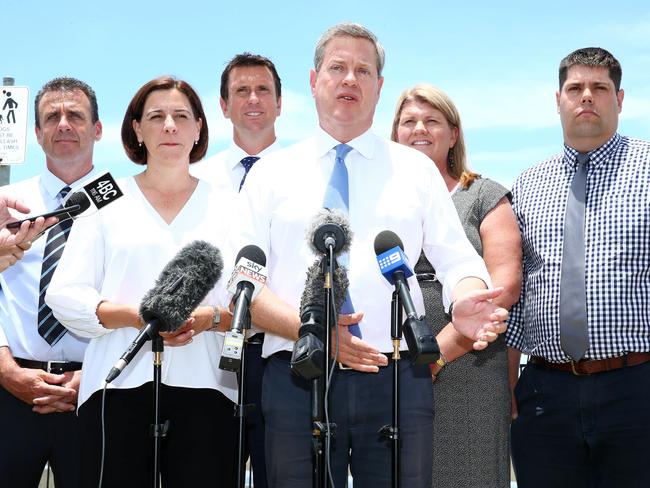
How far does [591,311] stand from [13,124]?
27.6 feet

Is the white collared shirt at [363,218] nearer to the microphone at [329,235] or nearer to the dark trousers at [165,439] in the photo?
the microphone at [329,235]

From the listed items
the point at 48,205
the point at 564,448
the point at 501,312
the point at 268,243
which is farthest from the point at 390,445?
the point at 48,205

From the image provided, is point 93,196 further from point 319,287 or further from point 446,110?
point 446,110

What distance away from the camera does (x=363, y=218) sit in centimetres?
353

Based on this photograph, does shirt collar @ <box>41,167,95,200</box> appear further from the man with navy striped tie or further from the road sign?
the road sign

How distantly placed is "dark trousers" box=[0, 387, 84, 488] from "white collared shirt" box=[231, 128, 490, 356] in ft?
4.68

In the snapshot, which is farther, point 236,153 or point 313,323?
point 236,153

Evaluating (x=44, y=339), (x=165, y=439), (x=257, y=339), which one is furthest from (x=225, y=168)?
(x=165, y=439)

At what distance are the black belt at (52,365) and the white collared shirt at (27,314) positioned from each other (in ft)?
0.11

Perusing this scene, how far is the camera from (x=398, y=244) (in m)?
2.94

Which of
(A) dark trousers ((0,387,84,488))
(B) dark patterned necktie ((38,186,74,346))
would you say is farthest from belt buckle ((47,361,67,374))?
(A) dark trousers ((0,387,84,488))

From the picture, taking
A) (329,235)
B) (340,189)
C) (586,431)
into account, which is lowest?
(586,431)

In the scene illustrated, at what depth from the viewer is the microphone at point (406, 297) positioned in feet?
8.80

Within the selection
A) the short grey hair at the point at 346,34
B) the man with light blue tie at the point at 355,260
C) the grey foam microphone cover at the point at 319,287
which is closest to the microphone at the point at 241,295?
the grey foam microphone cover at the point at 319,287
